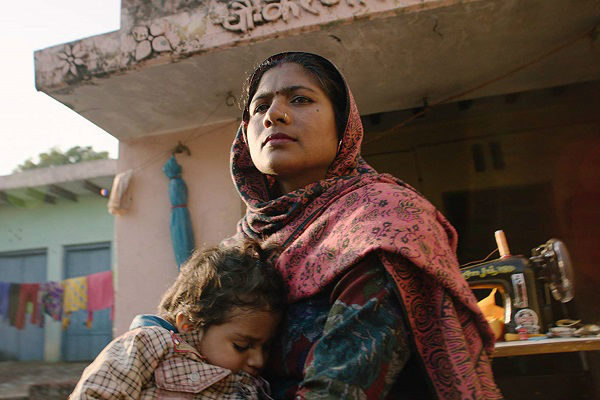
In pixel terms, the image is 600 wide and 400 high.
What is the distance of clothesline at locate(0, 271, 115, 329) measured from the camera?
8070 millimetres

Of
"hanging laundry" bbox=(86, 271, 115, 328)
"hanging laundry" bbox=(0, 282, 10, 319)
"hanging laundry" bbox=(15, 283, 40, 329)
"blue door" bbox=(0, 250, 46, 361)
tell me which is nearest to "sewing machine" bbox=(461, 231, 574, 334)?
"hanging laundry" bbox=(86, 271, 115, 328)

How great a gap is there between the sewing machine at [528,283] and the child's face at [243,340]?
1561mm

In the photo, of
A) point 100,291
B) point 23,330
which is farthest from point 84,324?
point 100,291

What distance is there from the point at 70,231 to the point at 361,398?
11046 millimetres

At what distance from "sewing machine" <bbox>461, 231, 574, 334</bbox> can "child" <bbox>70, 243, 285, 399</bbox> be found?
5.11 feet

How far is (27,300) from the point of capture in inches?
354

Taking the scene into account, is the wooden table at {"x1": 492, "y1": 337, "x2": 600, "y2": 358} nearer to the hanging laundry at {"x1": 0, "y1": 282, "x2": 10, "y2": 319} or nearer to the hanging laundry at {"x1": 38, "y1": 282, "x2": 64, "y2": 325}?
the hanging laundry at {"x1": 38, "y1": 282, "x2": 64, "y2": 325}

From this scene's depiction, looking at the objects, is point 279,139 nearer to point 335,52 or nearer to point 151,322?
point 151,322

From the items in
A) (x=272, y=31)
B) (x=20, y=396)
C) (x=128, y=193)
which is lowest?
(x=20, y=396)

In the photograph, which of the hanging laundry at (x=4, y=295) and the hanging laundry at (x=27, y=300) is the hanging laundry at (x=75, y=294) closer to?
the hanging laundry at (x=27, y=300)

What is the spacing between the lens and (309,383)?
3.02 feet

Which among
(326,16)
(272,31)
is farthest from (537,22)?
(272,31)

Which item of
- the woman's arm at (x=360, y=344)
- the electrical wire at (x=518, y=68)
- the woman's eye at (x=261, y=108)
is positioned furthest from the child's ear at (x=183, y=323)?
the electrical wire at (x=518, y=68)

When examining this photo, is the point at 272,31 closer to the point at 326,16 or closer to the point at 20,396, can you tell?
the point at 326,16
